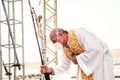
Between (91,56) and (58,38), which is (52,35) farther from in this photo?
(91,56)

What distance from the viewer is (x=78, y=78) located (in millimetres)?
2652

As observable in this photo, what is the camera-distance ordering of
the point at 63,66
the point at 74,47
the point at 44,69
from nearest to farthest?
the point at 44,69, the point at 74,47, the point at 63,66

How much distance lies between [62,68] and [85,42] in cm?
41

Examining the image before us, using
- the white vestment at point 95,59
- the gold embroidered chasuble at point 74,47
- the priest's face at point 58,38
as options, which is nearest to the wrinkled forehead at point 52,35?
the priest's face at point 58,38

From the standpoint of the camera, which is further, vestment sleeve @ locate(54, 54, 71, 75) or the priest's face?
vestment sleeve @ locate(54, 54, 71, 75)

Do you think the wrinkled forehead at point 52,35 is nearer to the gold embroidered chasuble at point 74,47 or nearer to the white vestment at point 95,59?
the gold embroidered chasuble at point 74,47

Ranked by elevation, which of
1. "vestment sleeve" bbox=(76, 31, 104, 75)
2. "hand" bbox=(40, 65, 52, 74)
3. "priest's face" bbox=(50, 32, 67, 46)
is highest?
"priest's face" bbox=(50, 32, 67, 46)

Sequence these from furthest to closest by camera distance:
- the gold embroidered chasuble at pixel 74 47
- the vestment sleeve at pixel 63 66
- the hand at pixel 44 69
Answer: the vestment sleeve at pixel 63 66
the gold embroidered chasuble at pixel 74 47
the hand at pixel 44 69

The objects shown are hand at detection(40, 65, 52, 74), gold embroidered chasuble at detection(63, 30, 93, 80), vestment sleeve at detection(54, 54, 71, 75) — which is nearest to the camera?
hand at detection(40, 65, 52, 74)

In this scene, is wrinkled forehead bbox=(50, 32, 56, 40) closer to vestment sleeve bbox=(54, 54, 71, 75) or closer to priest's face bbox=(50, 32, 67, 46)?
priest's face bbox=(50, 32, 67, 46)

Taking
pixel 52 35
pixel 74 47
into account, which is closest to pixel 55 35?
pixel 52 35

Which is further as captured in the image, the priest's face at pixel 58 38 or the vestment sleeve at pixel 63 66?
the vestment sleeve at pixel 63 66

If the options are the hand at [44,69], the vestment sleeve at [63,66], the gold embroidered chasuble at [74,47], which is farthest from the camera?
the vestment sleeve at [63,66]

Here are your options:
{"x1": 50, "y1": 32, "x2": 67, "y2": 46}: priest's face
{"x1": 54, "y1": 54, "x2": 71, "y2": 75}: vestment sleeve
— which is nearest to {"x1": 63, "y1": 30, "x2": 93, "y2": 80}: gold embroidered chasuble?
{"x1": 50, "y1": 32, "x2": 67, "y2": 46}: priest's face
